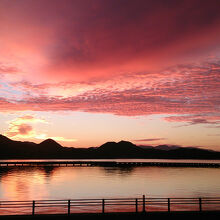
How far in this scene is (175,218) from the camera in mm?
23906

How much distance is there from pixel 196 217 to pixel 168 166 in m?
141

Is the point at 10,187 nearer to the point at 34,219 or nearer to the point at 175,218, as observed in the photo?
the point at 34,219

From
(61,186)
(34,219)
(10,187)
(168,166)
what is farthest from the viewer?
(168,166)

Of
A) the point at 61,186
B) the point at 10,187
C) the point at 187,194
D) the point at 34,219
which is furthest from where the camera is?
the point at 61,186

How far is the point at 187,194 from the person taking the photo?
61281 mm

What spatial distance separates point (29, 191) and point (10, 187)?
7.27 metres

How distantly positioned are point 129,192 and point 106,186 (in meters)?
11.8

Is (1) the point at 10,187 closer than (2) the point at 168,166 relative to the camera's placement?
Yes

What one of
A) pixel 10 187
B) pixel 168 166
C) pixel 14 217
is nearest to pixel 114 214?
pixel 14 217

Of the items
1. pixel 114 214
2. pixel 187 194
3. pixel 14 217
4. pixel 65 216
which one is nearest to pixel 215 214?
pixel 114 214

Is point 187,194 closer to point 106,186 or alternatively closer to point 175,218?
point 106,186

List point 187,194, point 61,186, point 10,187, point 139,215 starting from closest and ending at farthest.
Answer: point 139,215 < point 187,194 < point 10,187 < point 61,186

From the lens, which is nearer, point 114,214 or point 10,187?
point 114,214

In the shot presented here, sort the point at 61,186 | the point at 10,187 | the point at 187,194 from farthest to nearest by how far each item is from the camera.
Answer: the point at 61,186 → the point at 10,187 → the point at 187,194
